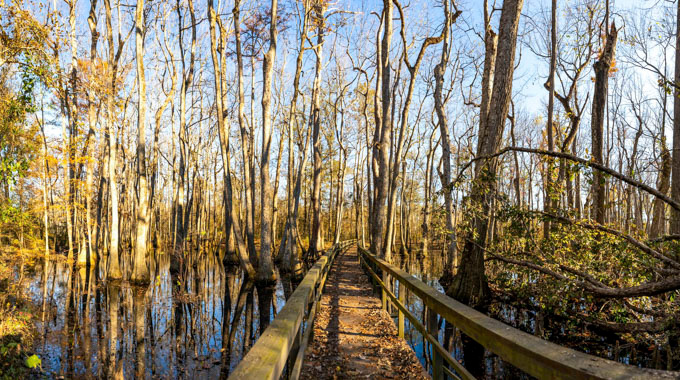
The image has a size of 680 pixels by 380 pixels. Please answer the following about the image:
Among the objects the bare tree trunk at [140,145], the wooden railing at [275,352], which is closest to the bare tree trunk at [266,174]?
the bare tree trunk at [140,145]

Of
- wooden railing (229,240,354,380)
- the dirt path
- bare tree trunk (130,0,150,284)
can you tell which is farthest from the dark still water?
wooden railing (229,240,354,380)

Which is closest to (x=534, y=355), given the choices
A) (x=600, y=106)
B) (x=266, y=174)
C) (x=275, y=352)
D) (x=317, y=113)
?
(x=275, y=352)

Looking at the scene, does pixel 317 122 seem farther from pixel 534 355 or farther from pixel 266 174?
pixel 534 355

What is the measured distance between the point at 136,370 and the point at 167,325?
282cm

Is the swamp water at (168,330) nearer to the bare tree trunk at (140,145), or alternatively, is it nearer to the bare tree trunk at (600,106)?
the bare tree trunk at (140,145)

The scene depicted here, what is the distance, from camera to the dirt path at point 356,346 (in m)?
4.33

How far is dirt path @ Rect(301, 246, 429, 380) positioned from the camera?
433cm

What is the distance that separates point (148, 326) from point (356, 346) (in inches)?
231

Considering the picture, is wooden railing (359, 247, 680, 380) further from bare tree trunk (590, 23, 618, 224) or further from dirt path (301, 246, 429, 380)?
bare tree trunk (590, 23, 618, 224)

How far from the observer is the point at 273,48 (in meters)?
13.5

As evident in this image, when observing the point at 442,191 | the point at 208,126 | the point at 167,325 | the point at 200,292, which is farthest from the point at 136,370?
the point at 208,126

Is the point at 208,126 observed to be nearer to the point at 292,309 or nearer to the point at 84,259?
the point at 84,259

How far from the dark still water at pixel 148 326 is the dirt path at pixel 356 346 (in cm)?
184

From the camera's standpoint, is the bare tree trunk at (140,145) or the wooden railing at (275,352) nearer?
the wooden railing at (275,352)
